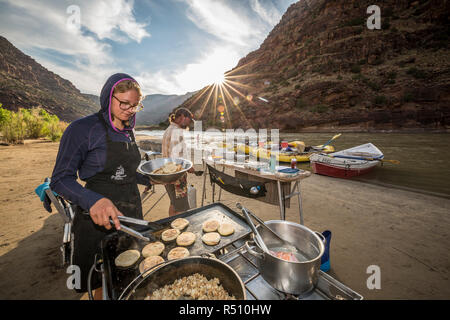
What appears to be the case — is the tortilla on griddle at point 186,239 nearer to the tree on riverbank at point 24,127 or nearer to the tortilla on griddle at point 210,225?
the tortilla on griddle at point 210,225

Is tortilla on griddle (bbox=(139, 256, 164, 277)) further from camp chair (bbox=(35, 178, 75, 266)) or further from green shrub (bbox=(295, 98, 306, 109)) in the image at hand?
green shrub (bbox=(295, 98, 306, 109))

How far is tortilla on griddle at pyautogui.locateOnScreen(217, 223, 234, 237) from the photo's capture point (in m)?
1.77

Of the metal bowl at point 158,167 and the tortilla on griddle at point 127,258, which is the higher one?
the metal bowl at point 158,167

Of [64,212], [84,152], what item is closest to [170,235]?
[84,152]

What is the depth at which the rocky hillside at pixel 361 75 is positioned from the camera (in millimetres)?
27531

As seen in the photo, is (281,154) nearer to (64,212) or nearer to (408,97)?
(64,212)

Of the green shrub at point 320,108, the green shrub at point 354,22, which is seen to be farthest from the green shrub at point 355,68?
the green shrub at point 354,22

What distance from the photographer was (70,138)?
1.57m

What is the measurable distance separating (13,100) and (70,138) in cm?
6537

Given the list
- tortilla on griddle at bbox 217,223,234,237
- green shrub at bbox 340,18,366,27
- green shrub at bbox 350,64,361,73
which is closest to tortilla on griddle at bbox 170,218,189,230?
tortilla on griddle at bbox 217,223,234,237

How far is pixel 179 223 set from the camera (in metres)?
1.93

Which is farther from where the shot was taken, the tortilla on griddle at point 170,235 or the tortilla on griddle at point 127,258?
the tortilla on griddle at point 170,235

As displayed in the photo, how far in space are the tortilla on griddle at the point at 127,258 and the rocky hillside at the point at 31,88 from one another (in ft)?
203

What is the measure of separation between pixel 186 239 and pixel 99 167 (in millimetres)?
1183
